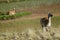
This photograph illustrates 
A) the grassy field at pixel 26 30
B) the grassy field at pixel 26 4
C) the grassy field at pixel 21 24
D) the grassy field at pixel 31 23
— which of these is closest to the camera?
the grassy field at pixel 26 30

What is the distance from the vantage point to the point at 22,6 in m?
21.2

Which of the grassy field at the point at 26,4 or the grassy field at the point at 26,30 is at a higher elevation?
the grassy field at the point at 26,30

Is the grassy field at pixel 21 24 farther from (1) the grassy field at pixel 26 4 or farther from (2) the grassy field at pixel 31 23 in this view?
(1) the grassy field at pixel 26 4

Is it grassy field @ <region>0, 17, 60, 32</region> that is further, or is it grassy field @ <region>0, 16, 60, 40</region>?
grassy field @ <region>0, 17, 60, 32</region>

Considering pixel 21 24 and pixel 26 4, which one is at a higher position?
pixel 21 24

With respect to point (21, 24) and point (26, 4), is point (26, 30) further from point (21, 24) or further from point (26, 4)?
point (26, 4)

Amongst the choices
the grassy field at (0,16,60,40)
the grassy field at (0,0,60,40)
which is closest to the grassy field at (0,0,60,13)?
the grassy field at (0,0,60,40)

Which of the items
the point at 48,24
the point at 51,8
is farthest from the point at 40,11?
the point at 48,24

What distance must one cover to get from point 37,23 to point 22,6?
6269 millimetres

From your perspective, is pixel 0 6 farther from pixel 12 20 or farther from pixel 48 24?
pixel 48 24

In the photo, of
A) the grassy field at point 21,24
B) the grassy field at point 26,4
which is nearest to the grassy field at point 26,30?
Result: the grassy field at point 21,24

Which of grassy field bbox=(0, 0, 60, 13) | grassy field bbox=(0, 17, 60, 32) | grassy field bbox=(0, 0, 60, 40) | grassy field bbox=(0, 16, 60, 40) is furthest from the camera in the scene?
grassy field bbox=(0, 0, 60, 13)

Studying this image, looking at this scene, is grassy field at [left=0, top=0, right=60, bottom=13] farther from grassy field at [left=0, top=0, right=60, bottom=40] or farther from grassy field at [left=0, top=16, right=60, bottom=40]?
grassy field at [left=0, top=16, right=60, bottom=40]

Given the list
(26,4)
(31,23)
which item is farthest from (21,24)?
(26,4)
